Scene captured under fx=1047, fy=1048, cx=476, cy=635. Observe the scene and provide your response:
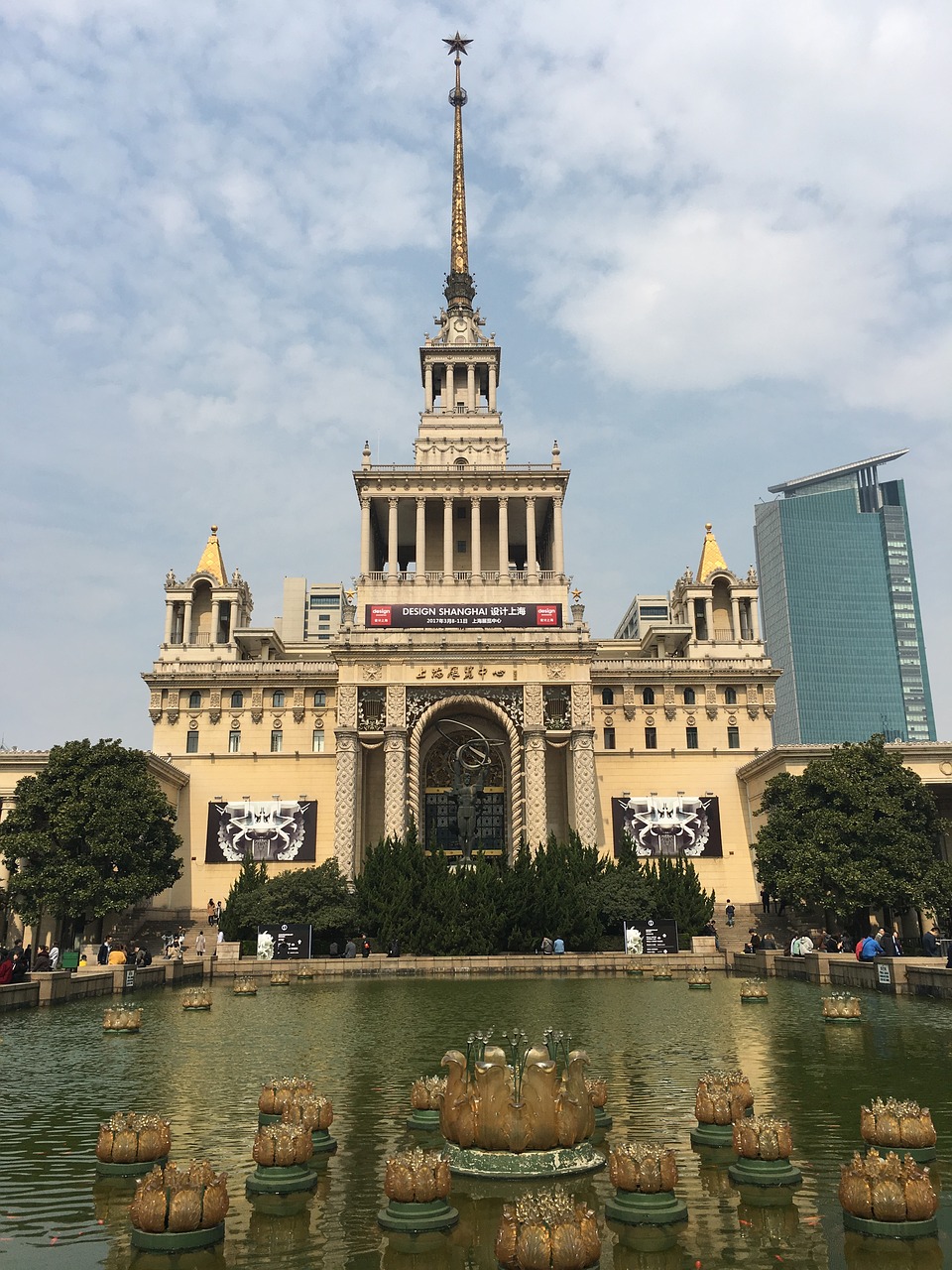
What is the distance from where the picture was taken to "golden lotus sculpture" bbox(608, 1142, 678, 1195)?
922 centimetres

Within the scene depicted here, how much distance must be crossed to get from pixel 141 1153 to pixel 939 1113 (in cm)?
989

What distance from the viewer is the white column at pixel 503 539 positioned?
68.9 metres

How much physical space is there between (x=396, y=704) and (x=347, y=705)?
2.85 metres

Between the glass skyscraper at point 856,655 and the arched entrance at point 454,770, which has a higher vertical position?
the glass skyscraper at point 856,655

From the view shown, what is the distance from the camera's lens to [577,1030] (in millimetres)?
22031

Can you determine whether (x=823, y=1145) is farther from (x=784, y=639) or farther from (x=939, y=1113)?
(x=784, y=639)

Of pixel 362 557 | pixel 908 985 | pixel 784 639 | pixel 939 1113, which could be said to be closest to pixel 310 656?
pixel 362 557

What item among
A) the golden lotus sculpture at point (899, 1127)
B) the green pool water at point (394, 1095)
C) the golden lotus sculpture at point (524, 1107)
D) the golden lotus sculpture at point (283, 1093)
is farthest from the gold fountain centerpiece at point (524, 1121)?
the golden lotus sculpture at point (899, 1127)

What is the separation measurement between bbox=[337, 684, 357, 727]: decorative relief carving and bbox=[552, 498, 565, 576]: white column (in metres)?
16.5

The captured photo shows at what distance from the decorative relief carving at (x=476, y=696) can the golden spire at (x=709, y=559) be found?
19790mm

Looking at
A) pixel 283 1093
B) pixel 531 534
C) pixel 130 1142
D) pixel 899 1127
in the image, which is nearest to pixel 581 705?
pixel 531 534

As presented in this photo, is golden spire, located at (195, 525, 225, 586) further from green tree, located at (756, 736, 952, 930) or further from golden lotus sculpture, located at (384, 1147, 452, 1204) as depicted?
golden lotus sculpture, located at (384, 1147, 452, 1204)

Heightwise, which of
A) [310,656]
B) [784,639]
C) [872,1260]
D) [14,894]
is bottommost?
[872,1260]

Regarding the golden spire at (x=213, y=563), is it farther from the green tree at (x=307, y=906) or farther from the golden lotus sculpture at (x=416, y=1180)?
the golden lotus sculpture at (x=416, y=1180)
